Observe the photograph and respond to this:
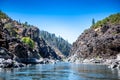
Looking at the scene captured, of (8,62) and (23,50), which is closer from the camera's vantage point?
(8,62)

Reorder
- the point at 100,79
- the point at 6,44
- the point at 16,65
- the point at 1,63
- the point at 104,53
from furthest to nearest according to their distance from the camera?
the point at 104,53
the point at 6,44
the point at 16,65
the point at 1,63
the point at 100,79

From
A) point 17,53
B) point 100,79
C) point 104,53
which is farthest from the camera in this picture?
point 104,53

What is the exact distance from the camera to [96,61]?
186 metres

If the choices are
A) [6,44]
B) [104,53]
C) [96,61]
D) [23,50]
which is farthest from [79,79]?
[104,53]

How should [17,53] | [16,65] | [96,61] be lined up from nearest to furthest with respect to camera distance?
[16,65]
[17,53]
[96,61]

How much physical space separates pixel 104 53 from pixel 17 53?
74.5 metres

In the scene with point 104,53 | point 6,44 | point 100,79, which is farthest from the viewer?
point 104,53

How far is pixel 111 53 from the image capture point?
19175 centimetres

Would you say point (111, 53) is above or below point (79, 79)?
above

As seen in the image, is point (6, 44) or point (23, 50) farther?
point (23, 50)

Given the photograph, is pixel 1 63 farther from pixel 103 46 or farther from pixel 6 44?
pixel 103 46

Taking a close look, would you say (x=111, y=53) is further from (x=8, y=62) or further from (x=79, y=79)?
(x=79, y=79)

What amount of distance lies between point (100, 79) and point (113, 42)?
135 meters

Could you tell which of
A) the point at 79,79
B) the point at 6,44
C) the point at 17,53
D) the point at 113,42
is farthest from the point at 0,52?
the point at 113,42
